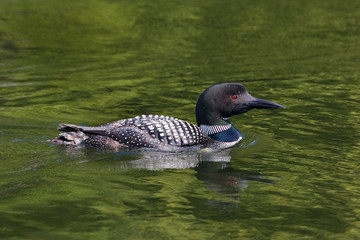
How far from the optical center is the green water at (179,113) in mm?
6246

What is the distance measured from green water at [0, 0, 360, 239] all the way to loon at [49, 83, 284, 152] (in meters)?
0.14

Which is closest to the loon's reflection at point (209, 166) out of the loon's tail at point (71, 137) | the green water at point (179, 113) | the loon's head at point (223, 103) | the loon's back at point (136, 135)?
the green water at point (179, 113)

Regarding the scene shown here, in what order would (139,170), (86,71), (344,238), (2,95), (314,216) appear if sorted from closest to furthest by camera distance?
1. (344,238)
2. (314,216)
3. (139,170)
4. (2,95)
5. (86,71)

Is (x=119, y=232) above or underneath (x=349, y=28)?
underneath

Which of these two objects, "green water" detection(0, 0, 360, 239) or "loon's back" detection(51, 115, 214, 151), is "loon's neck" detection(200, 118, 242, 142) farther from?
"loon's back" detection(51, 115, 214, 151)

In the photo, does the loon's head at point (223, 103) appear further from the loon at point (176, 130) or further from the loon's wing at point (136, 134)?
the loon's wing at point (136, 134)

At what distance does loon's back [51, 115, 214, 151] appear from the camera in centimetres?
801

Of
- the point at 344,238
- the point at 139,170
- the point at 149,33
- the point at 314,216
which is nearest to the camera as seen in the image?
the point at 344,238

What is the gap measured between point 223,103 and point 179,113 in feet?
6.22

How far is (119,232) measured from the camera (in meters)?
5.92

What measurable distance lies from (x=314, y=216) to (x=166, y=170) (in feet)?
5.97

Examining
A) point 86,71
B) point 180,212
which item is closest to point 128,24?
point 86,71

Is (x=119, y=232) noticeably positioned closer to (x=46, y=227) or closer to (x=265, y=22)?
(x=46, y=227)

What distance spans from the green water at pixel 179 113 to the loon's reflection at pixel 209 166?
0.06 feet
